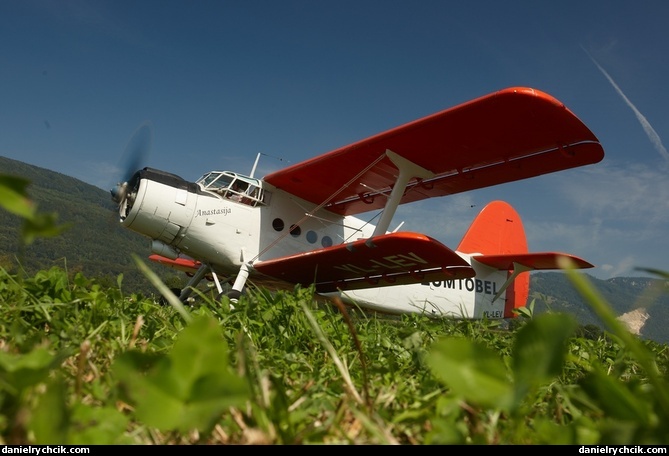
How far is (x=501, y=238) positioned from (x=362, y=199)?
6952 mm

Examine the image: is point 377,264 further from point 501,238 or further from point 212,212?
point 501,238

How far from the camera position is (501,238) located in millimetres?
15961

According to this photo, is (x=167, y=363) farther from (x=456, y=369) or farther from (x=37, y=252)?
(x=37, y=252)

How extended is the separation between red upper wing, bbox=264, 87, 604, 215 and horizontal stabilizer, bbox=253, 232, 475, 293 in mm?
1249

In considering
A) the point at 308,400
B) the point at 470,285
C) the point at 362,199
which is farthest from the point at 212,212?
the point at 308,400

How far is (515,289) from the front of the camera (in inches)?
601

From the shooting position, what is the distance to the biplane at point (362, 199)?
7.51 metres

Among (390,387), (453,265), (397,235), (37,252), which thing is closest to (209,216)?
(397,235)

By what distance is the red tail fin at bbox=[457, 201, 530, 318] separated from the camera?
15.3m

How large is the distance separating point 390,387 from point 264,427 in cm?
41

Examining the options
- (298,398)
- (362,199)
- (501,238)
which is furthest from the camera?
(501,238)

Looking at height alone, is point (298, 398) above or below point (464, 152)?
below

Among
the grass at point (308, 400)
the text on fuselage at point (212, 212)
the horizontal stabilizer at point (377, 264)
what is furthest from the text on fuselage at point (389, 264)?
the grass at point (308, 400)

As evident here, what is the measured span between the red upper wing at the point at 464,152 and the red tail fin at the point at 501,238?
17.3 feet
